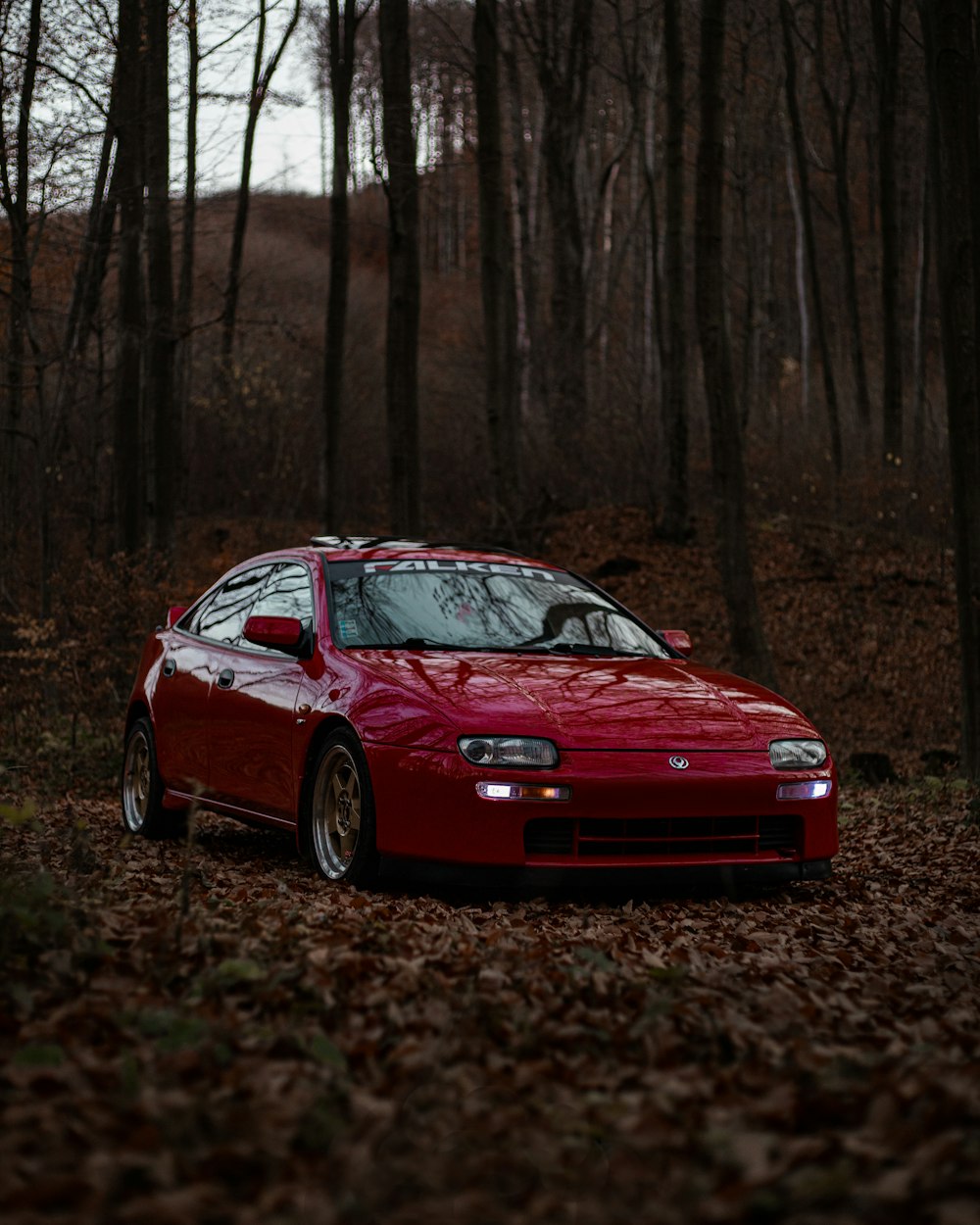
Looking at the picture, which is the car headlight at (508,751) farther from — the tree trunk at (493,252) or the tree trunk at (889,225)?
the tree trunk at (889,225)

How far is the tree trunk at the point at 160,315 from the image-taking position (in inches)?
634

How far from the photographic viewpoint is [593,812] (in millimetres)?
5812

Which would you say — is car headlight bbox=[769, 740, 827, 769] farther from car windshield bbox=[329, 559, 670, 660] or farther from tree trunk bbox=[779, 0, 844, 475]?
tree trunk bbox=[779, 0, 844, 475]

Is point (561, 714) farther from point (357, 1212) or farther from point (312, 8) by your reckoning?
point (312, 8)

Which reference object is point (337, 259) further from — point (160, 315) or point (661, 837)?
point (661, 837)

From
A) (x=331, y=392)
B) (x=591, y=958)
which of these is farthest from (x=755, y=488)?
(x=591, y=958)

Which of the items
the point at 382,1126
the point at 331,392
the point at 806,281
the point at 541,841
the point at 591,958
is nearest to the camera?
the point at 382,1126

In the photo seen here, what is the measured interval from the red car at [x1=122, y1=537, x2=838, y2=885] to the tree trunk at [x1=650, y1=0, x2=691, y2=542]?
11677 mm

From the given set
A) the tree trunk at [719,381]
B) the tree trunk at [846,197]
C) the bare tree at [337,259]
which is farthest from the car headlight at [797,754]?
the tree trunk at [846,197]

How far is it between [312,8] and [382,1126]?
90.1 ft

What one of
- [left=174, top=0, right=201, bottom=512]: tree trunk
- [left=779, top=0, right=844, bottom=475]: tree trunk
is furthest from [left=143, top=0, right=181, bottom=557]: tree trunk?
[left=779, top=0, right=844, bottom=475]: tree trunk

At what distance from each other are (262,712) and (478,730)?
175 centimetres

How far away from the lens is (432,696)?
6.00 m

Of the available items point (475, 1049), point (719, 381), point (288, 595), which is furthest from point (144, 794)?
point (719, 381)
